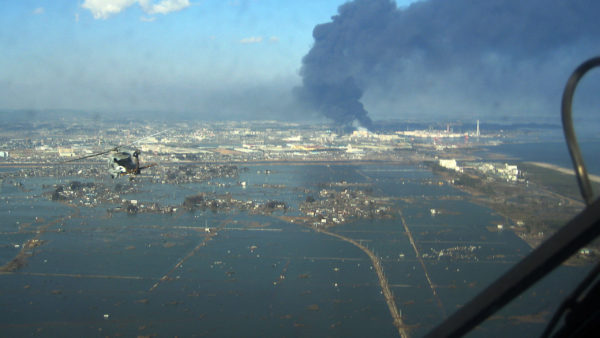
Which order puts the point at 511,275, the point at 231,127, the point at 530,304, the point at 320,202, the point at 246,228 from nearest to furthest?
the point at 511,275 → the point at 530,304 → the point at 246,228 → the point at 320,202 → the point at 231,127

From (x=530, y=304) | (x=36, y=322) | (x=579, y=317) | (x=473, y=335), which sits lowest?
(x=36, y=322)

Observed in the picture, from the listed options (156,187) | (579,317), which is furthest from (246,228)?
(579,317)

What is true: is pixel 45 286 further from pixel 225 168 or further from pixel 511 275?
pixel 225 168
